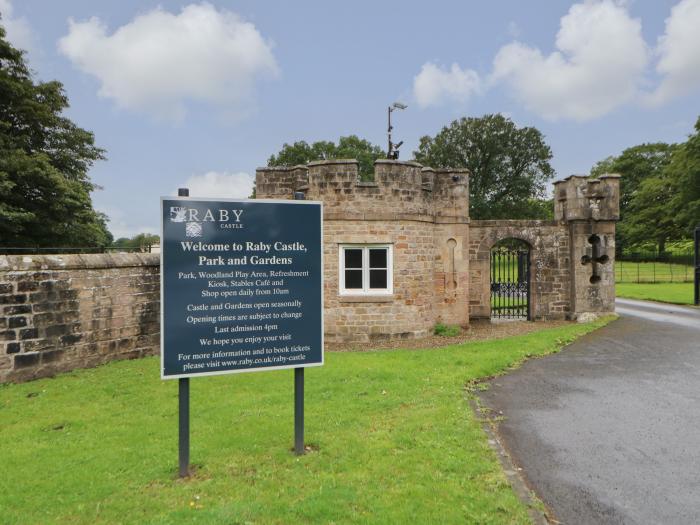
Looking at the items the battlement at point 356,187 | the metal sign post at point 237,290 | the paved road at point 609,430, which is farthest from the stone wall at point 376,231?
the metal sign post at point 237,290

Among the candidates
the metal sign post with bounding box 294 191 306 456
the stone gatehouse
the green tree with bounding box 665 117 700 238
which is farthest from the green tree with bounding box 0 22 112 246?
the green tree with bounding box 665 117 700 238

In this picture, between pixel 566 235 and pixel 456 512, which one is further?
pixel 566 235

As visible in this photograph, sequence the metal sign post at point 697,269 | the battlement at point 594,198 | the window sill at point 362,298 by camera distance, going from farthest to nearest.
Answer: the metal sign post at point 697,269
the battlement at point 594,198
the window sill at point 362,298

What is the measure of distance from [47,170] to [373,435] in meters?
22.2

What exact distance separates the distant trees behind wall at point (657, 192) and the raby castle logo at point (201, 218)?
157 feet

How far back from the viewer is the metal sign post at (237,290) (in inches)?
167

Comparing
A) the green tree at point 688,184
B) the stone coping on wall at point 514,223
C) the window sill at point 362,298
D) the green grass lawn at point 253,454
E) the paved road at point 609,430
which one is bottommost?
the paved road at point 609,430

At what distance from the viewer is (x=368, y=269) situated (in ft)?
39.7

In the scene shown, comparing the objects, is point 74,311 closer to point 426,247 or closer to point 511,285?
point 426,247

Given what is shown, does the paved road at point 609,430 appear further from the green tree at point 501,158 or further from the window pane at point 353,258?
the green tree at point 501,158

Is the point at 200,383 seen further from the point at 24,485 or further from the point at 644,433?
the point at 644,433

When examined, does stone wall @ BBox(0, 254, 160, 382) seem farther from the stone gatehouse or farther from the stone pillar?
the stone pillar

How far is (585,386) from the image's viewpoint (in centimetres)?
752

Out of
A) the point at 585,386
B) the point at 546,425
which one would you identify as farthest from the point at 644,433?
the point at 585,386
